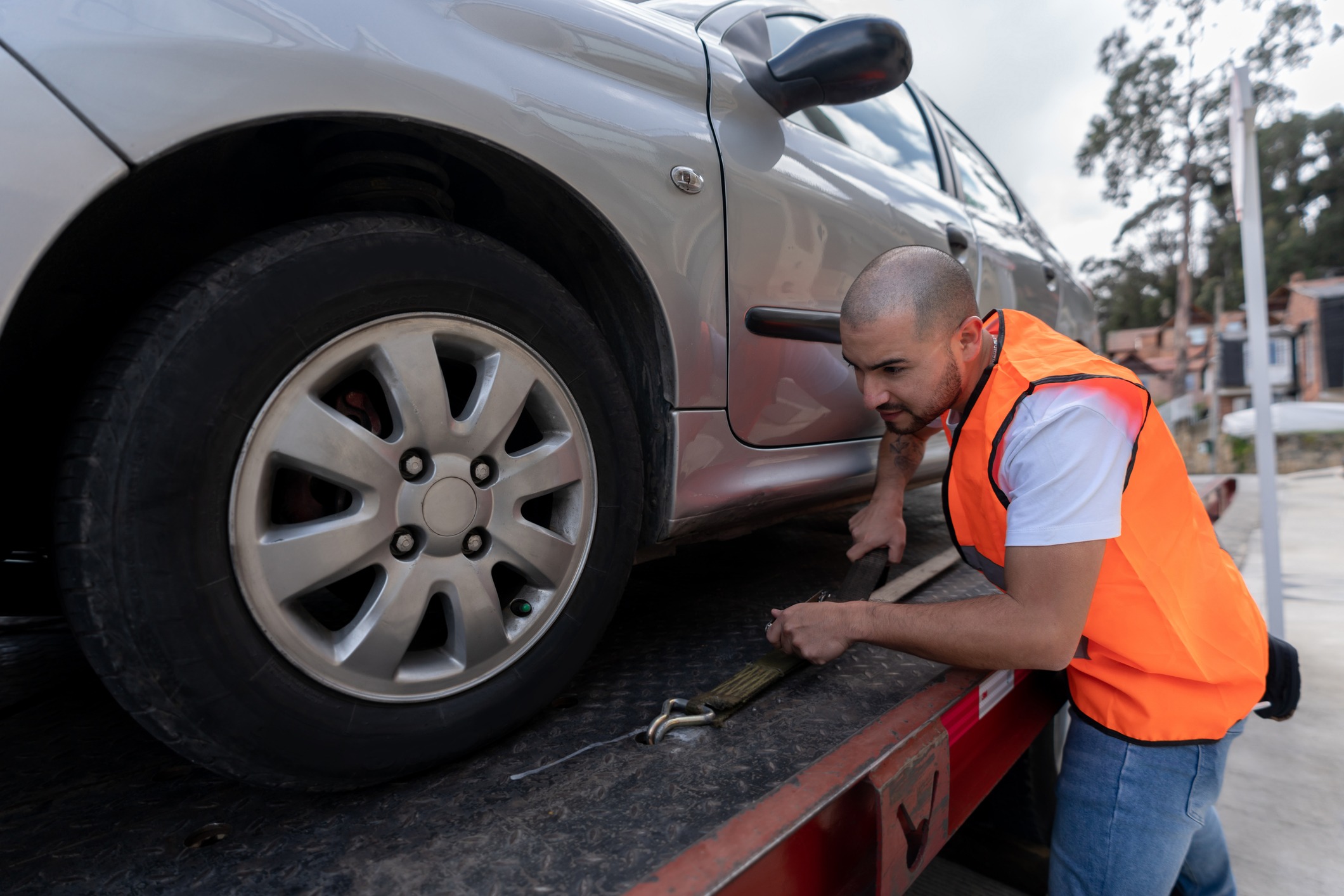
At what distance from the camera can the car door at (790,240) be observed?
1.34m

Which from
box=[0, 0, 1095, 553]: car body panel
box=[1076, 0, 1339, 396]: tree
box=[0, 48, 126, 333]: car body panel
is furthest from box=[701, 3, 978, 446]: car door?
box=[1076, 0, 1339, 396]: tree

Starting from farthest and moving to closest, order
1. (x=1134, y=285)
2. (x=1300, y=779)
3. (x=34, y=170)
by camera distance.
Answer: (x=1134, y=285) < (x=1300, y=779) < (x=34, y=170)

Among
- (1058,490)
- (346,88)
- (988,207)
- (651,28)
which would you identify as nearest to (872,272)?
(1058,490)

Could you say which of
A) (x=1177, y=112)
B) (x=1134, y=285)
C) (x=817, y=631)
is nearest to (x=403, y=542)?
(x=817, y=631)

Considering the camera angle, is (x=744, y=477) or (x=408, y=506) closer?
(x=408, y=506)

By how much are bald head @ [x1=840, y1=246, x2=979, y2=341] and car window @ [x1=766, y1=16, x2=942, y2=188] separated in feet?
1.76

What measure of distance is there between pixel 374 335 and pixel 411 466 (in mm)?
158

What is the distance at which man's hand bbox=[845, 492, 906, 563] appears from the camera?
62.4 inches

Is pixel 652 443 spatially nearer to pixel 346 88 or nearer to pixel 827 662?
pixel 827 662

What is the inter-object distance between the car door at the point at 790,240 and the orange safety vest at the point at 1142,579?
35 cm

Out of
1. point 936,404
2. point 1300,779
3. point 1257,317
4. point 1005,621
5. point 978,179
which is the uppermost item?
point 978,179

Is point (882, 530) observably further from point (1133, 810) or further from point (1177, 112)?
point (1177, 112)

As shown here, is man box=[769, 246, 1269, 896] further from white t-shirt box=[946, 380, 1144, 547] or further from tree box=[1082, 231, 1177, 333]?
tree box=[1082, 231, 1177, 333]

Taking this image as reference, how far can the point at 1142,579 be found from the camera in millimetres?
1131
